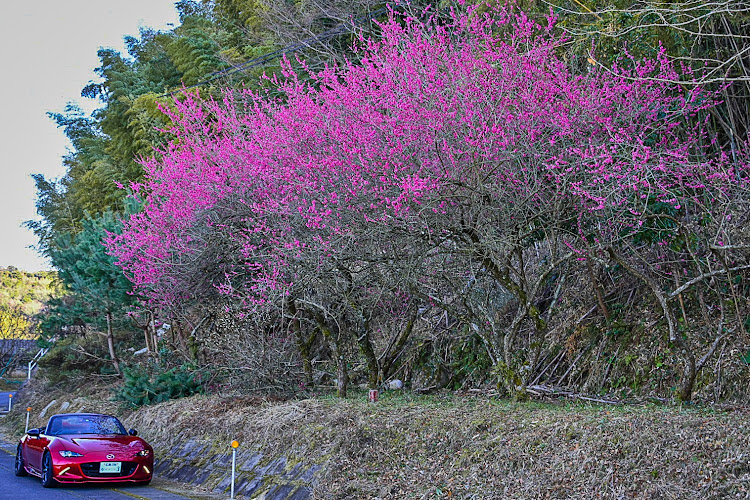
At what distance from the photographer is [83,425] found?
11117 millimetres

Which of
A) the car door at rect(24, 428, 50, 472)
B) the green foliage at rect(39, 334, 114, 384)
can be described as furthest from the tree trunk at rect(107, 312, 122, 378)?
the car door at rect(24, 428, 50, 472)

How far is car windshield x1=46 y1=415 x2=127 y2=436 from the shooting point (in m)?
10.9

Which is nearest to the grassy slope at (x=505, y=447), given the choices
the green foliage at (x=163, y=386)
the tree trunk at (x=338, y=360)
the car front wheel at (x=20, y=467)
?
the tree trunk at (x=338, y=360)

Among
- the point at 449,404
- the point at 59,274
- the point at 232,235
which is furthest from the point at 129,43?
the point at 449,404

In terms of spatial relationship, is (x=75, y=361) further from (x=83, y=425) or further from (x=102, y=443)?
(x=102, y=443)

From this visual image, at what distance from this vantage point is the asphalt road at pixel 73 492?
366 inches

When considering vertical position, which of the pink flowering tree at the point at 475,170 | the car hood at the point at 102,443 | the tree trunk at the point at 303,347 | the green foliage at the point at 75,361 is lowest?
the green foliage at the point at 75,361

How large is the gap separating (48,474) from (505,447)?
6711 millimetres

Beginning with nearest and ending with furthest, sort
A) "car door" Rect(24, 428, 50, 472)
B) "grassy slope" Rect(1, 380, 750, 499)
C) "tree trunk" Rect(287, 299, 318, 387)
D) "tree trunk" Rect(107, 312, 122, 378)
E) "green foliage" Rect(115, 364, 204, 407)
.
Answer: "grassy slope" Rect(1, 380, 750, 499) → "car door" Rect(24, 428, 50, 472) → "tree trunk" Rect(287, 299, 318, 387) → "green foliage" Rect(115, 364, 204, 407) → "tree trunk" Rect(107, 312, 122, 378)

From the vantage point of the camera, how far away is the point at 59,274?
1917 cm

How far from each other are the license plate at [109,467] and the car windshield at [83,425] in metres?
0.93

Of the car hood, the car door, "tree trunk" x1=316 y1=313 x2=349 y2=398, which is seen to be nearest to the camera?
the car hood

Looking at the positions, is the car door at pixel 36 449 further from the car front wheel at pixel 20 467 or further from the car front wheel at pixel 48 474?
the car front wheel at pixel 20 467

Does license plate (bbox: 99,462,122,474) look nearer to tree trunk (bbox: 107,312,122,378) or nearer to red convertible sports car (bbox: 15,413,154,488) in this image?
red convertible sports car (bbox: 15,413,154,488)
